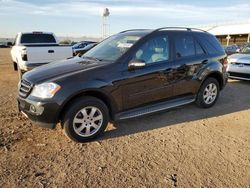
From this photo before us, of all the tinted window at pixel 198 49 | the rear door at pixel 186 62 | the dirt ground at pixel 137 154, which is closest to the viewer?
the dirt ground at pixel 137 154

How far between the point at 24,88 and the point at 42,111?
0.67 meters

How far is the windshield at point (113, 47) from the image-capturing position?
4668 mm

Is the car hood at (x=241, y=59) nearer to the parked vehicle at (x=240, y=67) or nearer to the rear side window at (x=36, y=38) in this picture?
the parked vehicle at (x=240, y=67)

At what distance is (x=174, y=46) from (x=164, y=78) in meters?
0.76

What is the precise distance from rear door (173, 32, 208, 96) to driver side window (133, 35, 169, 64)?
10.6 inches

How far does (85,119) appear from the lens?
13.6 feet

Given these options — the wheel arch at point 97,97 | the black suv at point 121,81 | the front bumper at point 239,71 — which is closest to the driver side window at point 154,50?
the black suv at point 121,81

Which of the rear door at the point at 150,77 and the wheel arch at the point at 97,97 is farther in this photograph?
Result: the rear door at the point at 150,77

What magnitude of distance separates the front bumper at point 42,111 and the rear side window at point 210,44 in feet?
12.4

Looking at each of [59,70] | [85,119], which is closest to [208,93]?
[85,119]

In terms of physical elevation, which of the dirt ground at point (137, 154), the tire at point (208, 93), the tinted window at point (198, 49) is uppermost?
the tinted window at point (198, 49)

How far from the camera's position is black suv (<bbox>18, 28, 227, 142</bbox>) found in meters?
3.95

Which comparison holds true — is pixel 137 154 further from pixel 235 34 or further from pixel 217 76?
pixel 235 34

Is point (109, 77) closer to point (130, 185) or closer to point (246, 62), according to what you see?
point (130, 185)
